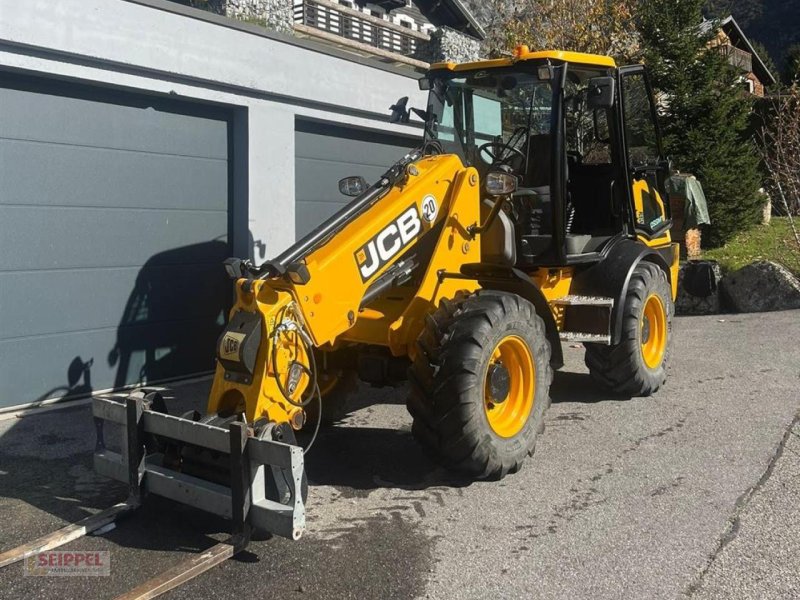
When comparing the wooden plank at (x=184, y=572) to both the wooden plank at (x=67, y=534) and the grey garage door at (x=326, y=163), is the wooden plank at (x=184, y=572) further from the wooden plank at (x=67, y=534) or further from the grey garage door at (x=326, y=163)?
the grey garage door at (x=326, y=163)

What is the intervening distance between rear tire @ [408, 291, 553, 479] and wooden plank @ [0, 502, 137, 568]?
5.55 ft

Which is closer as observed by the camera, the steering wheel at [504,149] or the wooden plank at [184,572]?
the wooden plank at [184,572]

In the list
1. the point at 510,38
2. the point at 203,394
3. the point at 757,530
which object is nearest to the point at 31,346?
the point at 203,394

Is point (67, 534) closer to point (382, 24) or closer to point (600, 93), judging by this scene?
point (600, 93)

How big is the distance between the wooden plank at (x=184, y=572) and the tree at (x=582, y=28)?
15.0 metres

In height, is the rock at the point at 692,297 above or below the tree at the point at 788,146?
below

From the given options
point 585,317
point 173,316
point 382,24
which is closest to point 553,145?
point 585,317

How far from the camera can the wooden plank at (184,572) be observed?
3447mm

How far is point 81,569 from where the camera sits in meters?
3.81

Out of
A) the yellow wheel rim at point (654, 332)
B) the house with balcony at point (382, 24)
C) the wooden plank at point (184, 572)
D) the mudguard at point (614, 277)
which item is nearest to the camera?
the wooden plank at point (184, 572)

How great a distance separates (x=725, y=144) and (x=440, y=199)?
10238 millimetres

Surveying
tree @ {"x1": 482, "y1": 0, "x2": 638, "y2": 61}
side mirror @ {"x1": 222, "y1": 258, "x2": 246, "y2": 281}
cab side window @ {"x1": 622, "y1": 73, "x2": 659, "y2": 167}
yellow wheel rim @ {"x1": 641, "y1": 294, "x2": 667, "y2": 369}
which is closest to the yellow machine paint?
side mirror @ {"x1": 222, "y1": 258, "x2": 246, "y2": 281}

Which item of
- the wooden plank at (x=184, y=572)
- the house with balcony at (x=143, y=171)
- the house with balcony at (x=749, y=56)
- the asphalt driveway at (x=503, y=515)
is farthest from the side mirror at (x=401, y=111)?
the house with balcony at (x=749, y=56)

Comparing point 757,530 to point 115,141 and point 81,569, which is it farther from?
point 115,141
